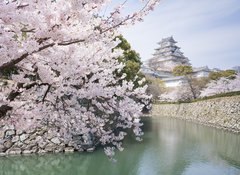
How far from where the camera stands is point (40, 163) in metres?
10.1

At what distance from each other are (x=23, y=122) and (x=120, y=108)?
1249 millimetres

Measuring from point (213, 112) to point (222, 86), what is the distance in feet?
27.9

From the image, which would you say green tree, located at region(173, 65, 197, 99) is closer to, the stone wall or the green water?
the green water

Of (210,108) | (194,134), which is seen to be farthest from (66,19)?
(210,108)

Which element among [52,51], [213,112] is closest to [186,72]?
[213,112]

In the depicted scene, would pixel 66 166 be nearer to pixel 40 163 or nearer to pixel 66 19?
pixel 40 163

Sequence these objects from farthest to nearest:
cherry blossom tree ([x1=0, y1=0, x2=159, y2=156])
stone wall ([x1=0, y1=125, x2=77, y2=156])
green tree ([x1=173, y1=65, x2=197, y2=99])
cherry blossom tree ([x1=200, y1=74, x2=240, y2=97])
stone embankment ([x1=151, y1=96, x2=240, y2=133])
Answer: green tree ([x1=173, y1=65, x2=197, y2=99]) → cherry blossom tree ([x1=200, y1=74, x2=240, y2=97]) → stone embankment ([x1=151, y1=96, x2=240, y2=133]) → stone wall ([x1=0, y1=125, x2=77, y2=156]) → cherry blossom tree ([x1=0, y1=0, x2=159, y2=156])

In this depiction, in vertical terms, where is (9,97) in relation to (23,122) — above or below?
above

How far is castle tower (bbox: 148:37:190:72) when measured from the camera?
59188 mm

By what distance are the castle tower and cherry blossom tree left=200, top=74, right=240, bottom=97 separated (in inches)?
993

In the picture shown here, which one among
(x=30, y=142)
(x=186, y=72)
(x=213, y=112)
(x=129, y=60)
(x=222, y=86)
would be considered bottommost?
(x=30, y=142)

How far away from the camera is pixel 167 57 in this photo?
197ft

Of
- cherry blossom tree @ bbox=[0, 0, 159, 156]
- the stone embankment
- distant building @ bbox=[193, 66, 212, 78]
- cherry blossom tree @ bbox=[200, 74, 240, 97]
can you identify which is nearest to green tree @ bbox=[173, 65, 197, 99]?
cherry blossom tree @ bbox=[200, 74, 240, 97]

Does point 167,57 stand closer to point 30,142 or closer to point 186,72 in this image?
point 186,72
